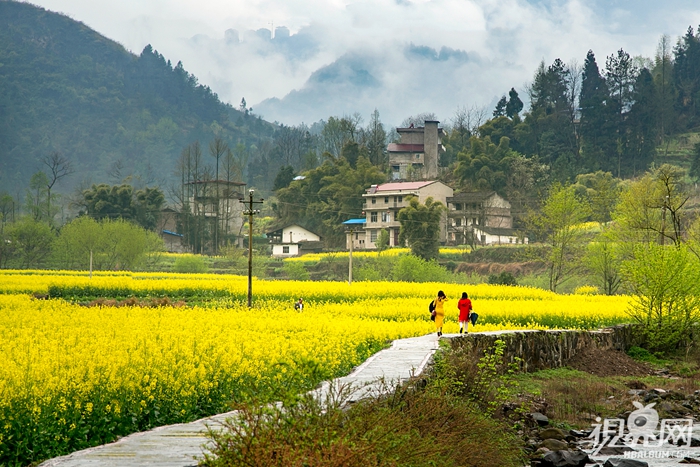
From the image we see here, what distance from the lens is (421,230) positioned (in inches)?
2840

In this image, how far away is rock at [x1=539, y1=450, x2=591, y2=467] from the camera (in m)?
13.4

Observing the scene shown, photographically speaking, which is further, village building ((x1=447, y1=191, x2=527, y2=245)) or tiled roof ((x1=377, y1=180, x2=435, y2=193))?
tiled roof ((x1=377, y1=180, x2=435, y2=193))

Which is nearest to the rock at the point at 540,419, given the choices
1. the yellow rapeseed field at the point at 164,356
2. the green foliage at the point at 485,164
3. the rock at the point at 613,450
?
the rock at the point at 613,450

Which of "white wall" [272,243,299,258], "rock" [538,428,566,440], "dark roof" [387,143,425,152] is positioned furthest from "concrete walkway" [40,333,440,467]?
"dark roof" [387,143,425,152]

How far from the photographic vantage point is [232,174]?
125 m

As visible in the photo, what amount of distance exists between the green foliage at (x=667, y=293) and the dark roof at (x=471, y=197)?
5644cm

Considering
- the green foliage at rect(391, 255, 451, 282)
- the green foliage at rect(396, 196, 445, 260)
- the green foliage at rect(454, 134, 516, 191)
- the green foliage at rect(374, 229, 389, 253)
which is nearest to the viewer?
the green foliage at rect(391, 255, 451, 282)

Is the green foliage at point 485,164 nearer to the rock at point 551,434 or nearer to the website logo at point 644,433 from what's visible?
the website logo at point 644,433

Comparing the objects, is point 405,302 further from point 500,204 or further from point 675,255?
point 500,204

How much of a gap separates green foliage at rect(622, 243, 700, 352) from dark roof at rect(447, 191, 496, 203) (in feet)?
185

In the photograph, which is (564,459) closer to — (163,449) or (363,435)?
(363,435)

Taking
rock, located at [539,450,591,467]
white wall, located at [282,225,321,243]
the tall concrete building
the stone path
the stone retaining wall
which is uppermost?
the tall concrete building

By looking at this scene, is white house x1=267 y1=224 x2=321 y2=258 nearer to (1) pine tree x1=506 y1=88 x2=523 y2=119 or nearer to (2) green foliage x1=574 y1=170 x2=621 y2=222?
(2) green foliage x1=574 y1=170 x2=621 y2=222

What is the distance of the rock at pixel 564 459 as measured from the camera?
43.9 feet
